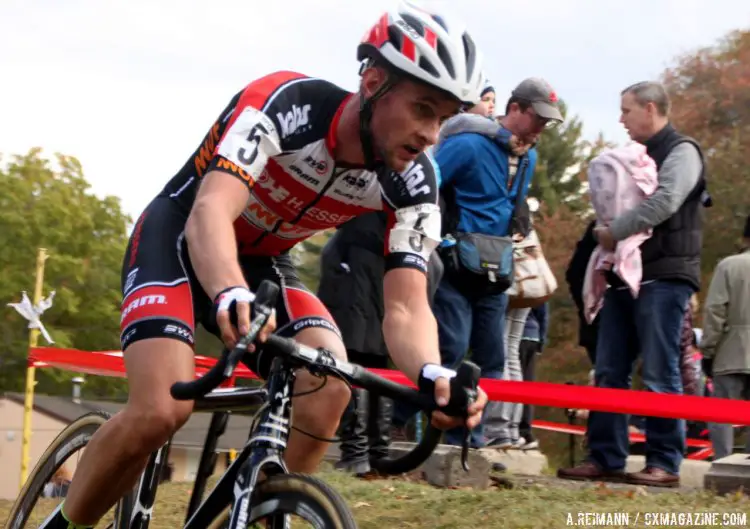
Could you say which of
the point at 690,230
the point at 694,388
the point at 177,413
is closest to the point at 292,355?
the point at 177,413

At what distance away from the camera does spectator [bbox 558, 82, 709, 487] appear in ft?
23.7

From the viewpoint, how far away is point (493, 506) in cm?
629

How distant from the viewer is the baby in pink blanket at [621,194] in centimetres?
728

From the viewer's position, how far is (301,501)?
3.25 meters

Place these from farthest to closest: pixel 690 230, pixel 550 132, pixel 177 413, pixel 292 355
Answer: pixel 550 132, pixel 690 230, pixel 177 413, pixel 292 355

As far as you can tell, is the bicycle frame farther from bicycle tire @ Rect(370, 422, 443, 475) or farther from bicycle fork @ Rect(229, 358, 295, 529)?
bicycle tire @ Rect(370, 422, 443, 475)

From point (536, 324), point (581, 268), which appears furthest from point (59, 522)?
point (536, 324)

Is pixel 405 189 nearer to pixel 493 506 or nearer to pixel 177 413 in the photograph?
pixel 177 413

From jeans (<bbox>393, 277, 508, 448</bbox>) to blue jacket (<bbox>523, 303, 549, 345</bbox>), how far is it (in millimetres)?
1376

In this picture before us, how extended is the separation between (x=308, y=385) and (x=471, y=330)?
147 inches

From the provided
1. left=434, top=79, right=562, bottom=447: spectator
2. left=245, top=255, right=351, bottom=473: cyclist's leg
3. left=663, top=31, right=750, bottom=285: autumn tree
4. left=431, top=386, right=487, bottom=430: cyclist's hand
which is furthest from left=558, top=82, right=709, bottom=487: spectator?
left=663, top=31, right=750, bottom=285: autumn tree

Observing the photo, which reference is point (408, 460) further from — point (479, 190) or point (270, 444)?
point (479, 190)

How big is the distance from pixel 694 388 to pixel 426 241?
21.5 ft

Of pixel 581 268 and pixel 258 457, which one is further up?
pixel 581 268
